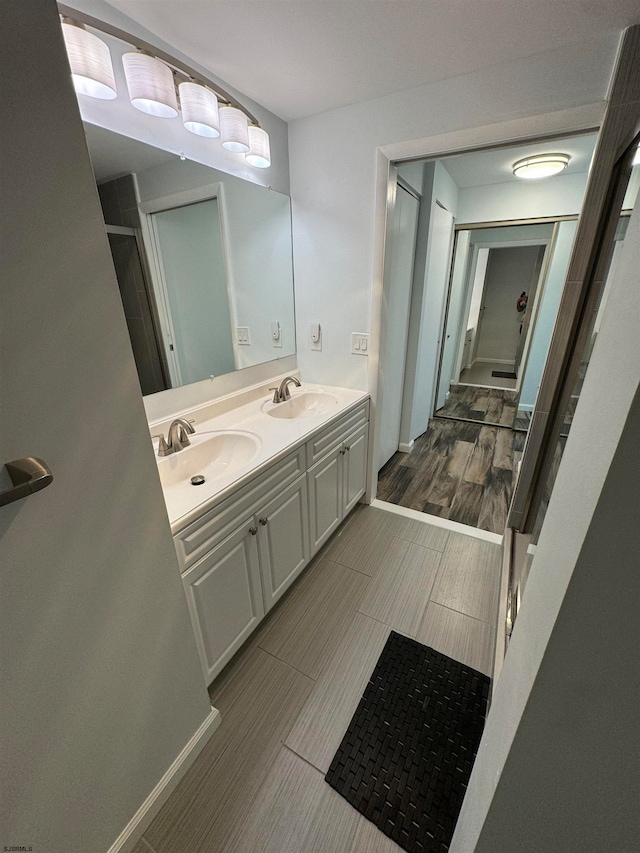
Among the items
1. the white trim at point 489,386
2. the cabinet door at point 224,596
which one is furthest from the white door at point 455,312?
the cabinet door at point 224,596

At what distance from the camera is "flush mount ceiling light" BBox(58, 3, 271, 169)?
1021mm

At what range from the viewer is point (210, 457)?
1.50 metres

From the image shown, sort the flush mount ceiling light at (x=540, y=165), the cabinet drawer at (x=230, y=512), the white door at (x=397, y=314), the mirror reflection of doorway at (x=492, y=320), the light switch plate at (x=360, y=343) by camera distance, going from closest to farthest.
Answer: the cabinet drawer at (x=230, y=512)
the light switch plate at (x=360, y=343)
the white door at (x=397, y=314)
the flush mount ceiling light at (x=540, y=165)
the mirror reflection of doorway at (x=492, y=320)

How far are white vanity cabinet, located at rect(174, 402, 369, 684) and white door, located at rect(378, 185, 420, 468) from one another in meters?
0.76

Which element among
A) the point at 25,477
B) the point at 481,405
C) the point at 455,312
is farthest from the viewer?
the point at 481,405

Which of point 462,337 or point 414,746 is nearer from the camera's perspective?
point 414,746

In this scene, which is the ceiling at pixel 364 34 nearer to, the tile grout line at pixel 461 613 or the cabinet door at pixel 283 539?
the cabinet door at pixel 283 539

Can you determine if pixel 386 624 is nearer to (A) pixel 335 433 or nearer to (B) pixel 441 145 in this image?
(A) pixel 335 433

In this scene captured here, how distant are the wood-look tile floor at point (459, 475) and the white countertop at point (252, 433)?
3.24ft

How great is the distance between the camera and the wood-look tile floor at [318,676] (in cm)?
101

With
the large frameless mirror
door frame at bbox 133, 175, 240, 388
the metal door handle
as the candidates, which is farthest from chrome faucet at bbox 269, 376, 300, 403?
the metal door handle

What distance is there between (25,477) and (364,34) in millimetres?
1799

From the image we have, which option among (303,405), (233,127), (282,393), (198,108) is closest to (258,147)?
(233,127)

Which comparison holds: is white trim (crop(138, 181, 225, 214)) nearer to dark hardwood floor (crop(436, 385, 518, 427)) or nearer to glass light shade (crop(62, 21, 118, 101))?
glass light shade (crop(62, 21, 118, 101))
